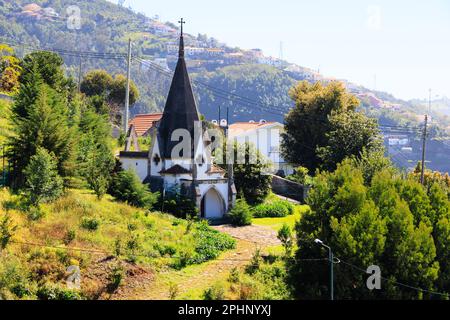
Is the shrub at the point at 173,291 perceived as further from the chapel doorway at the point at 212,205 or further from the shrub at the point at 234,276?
the chapel doorway at the point at 212,205

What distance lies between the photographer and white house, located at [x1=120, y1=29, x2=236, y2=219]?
31.4 metres

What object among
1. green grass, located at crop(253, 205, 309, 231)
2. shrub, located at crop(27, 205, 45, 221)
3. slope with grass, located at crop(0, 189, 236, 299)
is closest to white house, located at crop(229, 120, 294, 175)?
green grass, located at crop(253, 205, 309, 231)

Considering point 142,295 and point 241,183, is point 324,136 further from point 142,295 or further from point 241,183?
point 142,295

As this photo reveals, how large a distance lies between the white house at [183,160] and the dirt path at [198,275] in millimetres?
5370

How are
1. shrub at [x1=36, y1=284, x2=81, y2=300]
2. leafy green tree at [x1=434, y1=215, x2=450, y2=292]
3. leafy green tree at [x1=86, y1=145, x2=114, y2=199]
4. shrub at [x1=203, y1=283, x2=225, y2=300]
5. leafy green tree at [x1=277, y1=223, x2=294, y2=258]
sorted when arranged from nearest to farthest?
shrub at [x1=36, y1=284, x2=81, y2=300]
shrub at [x1=203, y1=283, x2=225, y2=300]
leafy green tree at [x1=434, y1=215, x2=450, y2=292]
leafy green tree at [x1=277, y1=223, x2=294, y2=258]
leafy green tree at [x1=86, y1=145, x2=114, y2=199]

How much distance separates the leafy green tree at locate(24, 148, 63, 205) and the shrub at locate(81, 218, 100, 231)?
Answer: 6.79ft

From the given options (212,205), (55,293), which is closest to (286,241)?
(212,205)

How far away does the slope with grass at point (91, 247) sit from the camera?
59.9 feet

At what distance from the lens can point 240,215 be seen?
30.5 m

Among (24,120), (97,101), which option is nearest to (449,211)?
(24,120)

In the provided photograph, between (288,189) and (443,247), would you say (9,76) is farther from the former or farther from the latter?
(443,247)

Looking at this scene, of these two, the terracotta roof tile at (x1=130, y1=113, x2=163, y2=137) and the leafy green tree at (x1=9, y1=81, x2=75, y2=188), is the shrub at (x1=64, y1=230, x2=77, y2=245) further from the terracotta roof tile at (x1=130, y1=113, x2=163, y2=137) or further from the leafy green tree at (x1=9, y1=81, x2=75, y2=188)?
the terracotta roof tile at (x1=130, y1=113, x2=163, y2=137)
